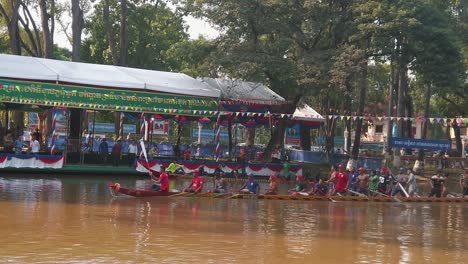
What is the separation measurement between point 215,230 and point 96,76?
1687cm

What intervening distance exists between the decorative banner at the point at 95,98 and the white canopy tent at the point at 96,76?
17.7 inches

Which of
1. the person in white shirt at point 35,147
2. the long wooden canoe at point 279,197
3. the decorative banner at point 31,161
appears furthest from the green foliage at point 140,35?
the long wooden canoe at point 279,197

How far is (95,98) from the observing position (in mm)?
28578

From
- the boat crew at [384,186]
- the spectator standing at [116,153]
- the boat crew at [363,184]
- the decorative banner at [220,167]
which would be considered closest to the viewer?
the boat crew at [363,184]

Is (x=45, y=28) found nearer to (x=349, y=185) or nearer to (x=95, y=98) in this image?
(x=95, y=98)

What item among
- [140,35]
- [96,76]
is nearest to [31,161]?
[96,76]

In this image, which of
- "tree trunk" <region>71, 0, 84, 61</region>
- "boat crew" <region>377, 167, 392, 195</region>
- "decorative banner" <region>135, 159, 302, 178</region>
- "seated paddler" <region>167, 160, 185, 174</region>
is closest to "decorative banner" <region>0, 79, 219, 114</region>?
"decorative banner" <region>135, 159, 302, 178</region>

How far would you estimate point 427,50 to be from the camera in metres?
30.4

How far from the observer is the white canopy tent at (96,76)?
2803 centimetres

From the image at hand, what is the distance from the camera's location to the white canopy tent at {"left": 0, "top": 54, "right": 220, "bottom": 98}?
92.0ft

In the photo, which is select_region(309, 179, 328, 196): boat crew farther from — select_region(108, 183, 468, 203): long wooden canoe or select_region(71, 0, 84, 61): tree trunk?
select_region(71, 0, 84, 61): tree trunk

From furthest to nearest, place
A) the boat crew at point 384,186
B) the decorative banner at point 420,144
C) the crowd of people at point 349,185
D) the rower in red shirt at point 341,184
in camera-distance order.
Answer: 1. the decorative banner at point 420,144
2. the boat crew at point 384,186
3. the rower in red shirt at point 341,184
4. the crowd of people at point 349,185

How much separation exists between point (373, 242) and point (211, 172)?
1728cm

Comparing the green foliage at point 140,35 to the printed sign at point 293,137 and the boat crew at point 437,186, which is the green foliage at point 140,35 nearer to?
the printed sign at point 293,137
